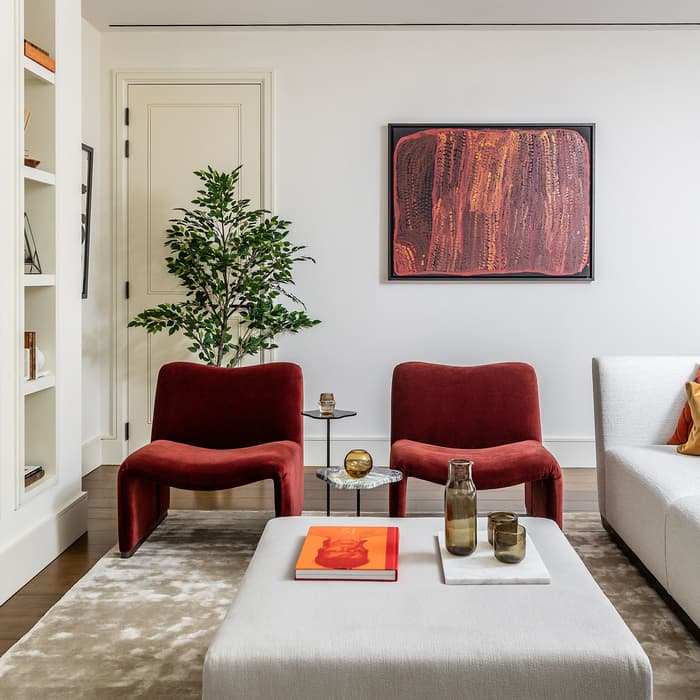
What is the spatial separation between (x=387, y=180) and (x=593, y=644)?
11.5 ft

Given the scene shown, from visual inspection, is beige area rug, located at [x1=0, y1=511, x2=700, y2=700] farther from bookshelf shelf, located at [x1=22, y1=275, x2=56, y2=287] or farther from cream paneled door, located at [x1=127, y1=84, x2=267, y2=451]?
cream paneled door, located at [x1=127, y1=84, x2=267, y2=451]

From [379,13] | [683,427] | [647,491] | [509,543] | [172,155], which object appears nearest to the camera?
[509,543]

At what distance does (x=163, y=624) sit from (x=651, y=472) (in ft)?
6.11

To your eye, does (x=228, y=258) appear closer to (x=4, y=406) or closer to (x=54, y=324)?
(x=54, y=324)

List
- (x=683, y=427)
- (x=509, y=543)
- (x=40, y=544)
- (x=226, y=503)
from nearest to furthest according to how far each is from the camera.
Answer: (x=509, y=543)
(x=40, y=544)
(x=683, y=427)
(x=226, y=503)

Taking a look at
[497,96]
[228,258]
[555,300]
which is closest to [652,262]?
[555,300]

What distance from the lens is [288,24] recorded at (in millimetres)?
4582

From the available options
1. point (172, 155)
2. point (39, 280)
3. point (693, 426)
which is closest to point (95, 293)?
point (172, 155)

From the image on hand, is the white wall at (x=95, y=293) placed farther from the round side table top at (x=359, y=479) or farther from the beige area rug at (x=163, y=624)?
the round side table top at (x=359, y=479)

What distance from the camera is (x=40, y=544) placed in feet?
Result: 9.80

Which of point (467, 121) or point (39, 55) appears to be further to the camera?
point (467, 121)

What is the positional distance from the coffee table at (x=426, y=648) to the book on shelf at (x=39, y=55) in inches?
90.2

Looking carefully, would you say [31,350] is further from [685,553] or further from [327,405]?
[685,553]

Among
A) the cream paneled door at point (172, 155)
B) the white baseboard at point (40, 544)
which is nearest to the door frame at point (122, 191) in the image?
the cream paneled door at point (172, 155)
